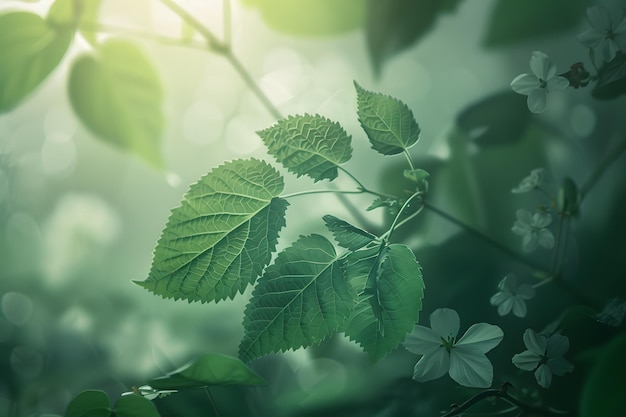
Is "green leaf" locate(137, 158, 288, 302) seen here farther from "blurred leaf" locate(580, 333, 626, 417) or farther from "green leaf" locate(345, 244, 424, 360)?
"blurred leaf" locate(580, 333, 626, 417)

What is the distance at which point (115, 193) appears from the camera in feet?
1.36

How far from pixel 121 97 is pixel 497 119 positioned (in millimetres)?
272

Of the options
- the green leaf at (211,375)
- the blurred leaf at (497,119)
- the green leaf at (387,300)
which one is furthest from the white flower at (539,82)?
the green leaf at (211,375)

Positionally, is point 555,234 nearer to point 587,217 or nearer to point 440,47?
point 587,217

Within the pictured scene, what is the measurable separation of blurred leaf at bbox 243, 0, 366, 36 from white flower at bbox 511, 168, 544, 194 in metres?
0.16

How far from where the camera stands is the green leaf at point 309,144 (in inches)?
13.9

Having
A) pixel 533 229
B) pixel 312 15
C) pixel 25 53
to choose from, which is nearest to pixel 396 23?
pixel 312 15

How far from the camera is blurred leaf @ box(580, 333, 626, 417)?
0.33m

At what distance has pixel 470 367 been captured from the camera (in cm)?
35

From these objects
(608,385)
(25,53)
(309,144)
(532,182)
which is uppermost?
(25,53)

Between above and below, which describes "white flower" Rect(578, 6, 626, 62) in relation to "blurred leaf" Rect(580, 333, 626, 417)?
above

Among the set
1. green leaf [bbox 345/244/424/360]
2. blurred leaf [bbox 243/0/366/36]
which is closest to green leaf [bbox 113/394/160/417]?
green leaf [bbox 345/244/424/360]

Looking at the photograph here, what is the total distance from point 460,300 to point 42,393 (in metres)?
0.31

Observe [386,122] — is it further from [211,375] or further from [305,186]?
[211,375]
